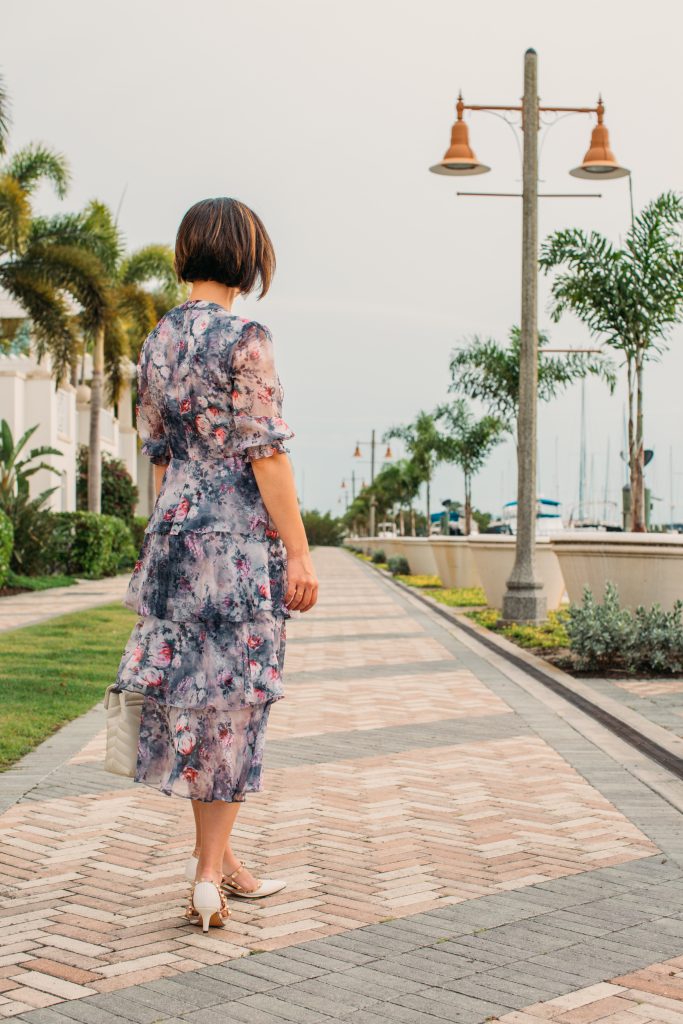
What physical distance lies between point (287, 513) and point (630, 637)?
6955mm

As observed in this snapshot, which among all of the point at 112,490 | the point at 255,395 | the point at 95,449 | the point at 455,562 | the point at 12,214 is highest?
the point at 12,214

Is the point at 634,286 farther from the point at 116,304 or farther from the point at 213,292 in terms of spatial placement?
the point at 116,304

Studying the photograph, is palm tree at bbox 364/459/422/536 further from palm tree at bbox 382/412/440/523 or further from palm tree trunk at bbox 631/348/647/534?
palm tree trunk at bbox 631/348/647/534

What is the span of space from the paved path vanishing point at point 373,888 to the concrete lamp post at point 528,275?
289 inches

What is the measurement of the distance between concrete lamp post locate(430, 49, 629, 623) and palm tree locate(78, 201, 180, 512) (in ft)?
47.9

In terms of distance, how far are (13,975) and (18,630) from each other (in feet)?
35.7

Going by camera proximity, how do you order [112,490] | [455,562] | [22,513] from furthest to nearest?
[112,490] → [455,562] → [22,513]

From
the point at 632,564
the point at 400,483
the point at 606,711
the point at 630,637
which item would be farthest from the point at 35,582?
the point at 400,483

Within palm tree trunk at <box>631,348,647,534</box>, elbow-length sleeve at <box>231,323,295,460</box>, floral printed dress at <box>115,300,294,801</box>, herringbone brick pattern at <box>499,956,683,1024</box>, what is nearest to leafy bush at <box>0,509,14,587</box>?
palm tree trunk at <box>631,348,647,534</box>

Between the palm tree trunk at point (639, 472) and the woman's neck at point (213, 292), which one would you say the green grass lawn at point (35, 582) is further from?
the woman's neck at point (213, 292)

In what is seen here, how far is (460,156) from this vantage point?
15.1 meters

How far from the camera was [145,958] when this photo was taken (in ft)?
11.8

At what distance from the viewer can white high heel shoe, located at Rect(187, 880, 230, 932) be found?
380 cm

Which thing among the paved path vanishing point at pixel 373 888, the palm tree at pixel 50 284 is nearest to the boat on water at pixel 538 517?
the palm tree at pixel 50 284
